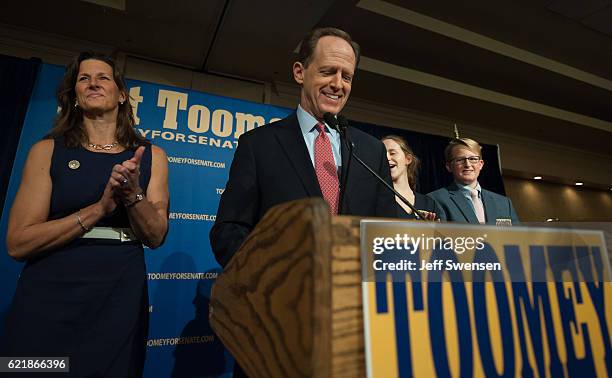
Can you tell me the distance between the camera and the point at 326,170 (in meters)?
0.89

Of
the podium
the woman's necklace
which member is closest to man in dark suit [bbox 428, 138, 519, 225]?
the podium

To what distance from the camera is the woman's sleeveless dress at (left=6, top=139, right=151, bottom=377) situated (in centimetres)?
87

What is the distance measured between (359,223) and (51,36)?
13.7 feet

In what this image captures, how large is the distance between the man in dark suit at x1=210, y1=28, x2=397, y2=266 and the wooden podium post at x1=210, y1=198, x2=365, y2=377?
29cm

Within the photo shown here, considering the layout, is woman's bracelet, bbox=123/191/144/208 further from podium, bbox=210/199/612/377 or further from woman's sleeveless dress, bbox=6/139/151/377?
podium, bbox=210/199/612/377

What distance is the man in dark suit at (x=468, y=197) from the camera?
79.4 inches

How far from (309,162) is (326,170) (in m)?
0.06

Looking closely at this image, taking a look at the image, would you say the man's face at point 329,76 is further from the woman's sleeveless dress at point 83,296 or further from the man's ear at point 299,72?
the woman's sleeveless dress at point 83,296

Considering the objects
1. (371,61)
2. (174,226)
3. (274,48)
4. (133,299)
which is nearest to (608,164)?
(371,61)

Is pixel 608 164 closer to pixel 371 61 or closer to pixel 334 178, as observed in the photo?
pixel 371 61

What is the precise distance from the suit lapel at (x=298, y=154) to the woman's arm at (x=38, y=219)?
20.7 inches

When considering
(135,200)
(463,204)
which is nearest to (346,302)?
(135,200)

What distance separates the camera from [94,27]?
3.04 meters

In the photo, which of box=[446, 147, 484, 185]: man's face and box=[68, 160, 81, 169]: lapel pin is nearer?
box=[68, 160, 81, 169]: lapel pin
